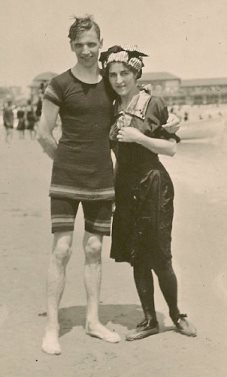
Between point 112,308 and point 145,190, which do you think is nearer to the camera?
point 145,190

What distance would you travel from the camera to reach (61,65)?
6098 millimetres

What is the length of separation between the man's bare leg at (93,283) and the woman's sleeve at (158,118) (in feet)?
2.13

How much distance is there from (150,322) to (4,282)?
136cm

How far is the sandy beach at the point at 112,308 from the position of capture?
11.1 ft

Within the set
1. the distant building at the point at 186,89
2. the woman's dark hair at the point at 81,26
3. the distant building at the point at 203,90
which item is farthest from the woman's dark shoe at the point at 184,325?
the distant building at the point at 186,89

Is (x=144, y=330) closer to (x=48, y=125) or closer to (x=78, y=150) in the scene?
(x=78, y=150)

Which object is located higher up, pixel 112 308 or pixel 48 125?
pixel 48 125

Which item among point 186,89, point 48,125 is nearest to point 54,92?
point 48,125

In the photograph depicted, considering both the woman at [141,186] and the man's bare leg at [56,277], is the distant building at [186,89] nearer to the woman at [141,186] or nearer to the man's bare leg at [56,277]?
the woman at [141,186]

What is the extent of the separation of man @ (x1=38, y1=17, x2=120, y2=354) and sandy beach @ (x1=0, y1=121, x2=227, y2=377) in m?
0.17

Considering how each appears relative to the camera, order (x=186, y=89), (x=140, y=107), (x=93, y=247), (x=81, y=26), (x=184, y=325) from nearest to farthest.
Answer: (x=81, y=26) → (x=140, y=107) → (x=93, y=247) → (x=184, y=325) → (x=186, y=89)

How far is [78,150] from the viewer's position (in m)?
3.62

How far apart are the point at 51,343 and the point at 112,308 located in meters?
0.84

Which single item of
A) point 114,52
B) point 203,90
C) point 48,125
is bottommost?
point 203,90
